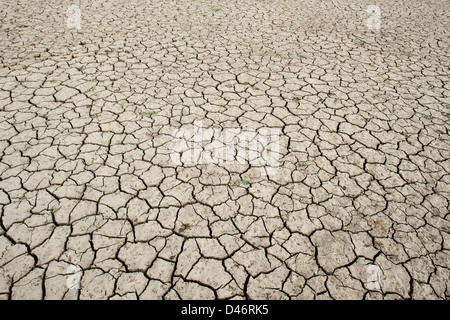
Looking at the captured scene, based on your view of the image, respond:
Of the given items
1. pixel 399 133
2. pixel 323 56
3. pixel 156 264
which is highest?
pixel 323 56

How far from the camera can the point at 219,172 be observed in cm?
264

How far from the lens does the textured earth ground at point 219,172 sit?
6.22 ft

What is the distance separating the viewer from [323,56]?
15.3 feet

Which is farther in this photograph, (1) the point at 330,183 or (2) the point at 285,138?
(2) the point at 285,138

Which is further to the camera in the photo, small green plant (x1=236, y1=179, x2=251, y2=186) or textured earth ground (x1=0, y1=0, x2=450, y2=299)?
small green plant (x1=236, y1=179, x2=251, y2=186)

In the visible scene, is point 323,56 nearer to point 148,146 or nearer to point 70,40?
point 148,146

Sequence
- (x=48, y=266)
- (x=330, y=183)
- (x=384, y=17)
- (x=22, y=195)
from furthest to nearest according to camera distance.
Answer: (x=384, y=17), (x=330, y=183), (x=22, y=195), (x=48, y=266)

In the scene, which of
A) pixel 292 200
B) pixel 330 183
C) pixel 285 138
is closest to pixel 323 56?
pixel 285 138

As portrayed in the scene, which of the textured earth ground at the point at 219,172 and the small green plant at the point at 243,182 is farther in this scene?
the small green plant at the point at 243,182

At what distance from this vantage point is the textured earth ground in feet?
6.22
